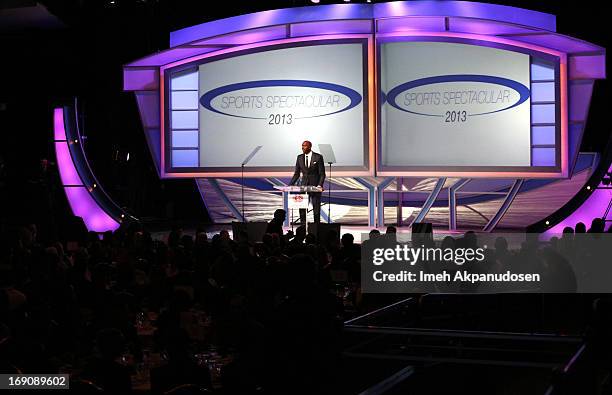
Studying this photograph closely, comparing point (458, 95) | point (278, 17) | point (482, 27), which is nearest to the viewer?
point (482, 27)

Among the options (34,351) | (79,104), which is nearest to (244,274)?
(34,351)

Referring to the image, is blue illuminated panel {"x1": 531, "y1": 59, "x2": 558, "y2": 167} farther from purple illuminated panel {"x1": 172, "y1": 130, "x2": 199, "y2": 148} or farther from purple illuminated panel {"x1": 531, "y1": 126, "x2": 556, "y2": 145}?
purple illuminated panel {"x1": 172, "y1": 130, "x2": 199, "y2": 148}

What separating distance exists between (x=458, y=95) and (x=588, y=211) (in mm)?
2898

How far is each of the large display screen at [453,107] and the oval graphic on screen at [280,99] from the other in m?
0.78

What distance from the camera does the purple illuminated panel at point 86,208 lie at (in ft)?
49.9

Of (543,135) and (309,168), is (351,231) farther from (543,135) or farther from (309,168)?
(543,135)

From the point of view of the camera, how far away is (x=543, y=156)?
13.7m

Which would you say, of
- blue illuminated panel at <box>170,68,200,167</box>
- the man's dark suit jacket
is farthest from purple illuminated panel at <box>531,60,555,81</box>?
blue illuminated panel at <box>170,68,200,167</box>

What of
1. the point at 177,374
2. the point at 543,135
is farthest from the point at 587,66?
the point at 177,374

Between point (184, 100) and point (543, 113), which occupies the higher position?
point (184, 100)

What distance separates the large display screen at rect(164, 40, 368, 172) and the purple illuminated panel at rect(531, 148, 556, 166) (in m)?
2.78

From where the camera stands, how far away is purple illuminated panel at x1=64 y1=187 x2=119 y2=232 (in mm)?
15211

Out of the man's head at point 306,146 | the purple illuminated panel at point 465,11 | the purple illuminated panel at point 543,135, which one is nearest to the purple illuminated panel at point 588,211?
the purple illuminated panel at point 543,135

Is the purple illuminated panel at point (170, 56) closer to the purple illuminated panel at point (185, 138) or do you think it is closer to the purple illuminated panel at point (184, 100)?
the purple illuminated panel at point (184, 100)
